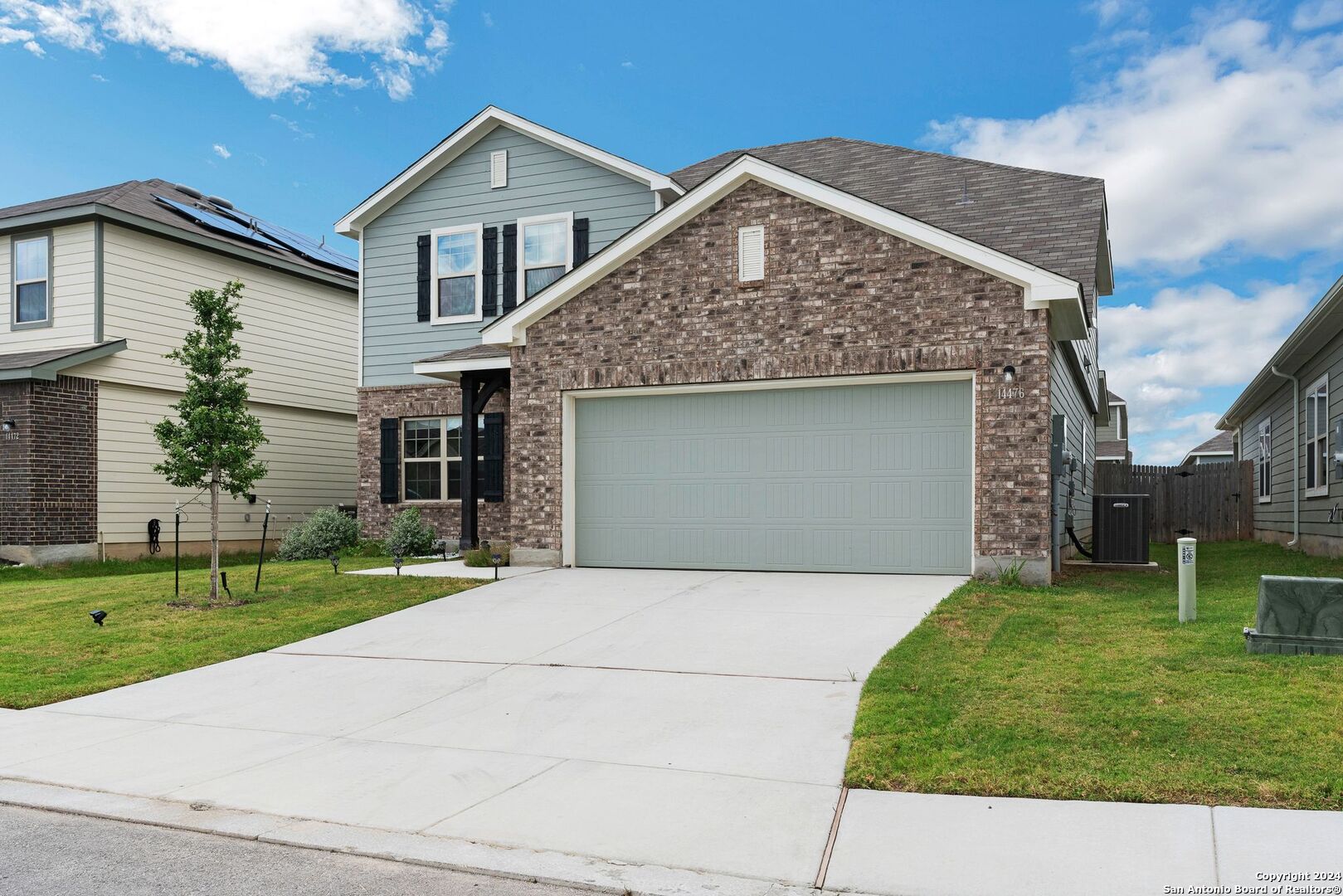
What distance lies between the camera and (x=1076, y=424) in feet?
58.3

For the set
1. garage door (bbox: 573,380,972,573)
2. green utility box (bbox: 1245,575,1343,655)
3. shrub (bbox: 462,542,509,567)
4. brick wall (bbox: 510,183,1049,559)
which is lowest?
shrub (bbox: 462,542,509,567)

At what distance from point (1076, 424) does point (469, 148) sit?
472 inches

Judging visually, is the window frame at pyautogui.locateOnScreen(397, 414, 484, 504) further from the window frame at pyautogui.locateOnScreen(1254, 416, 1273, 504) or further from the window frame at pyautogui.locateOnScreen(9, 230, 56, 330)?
the window frame at pyautogui.locateOnScreen(1254, 416, 1273, 504)

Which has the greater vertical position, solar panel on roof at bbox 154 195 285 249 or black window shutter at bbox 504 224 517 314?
solar panel on roof at bbox 154 195 285 249

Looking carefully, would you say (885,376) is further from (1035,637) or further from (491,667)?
(491,667)

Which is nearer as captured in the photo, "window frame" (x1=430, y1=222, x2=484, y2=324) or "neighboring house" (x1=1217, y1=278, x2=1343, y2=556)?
"neighboring house" (x1=1217, y1=278, x2=1343, y2=556)

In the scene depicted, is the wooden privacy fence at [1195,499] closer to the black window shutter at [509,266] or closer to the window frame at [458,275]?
the black window shutter at [509,266]

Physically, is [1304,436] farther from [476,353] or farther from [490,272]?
[490,272]

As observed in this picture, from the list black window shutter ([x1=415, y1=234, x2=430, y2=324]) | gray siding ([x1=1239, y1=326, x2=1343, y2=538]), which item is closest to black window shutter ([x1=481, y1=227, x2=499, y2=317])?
black window shutter ([x1=415, y1=234, x2=430, y2=324])

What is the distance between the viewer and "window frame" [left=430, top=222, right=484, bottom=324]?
18234mm

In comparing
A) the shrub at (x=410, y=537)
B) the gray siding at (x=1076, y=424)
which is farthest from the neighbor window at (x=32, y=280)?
the gray siding at (x=1076, y=424)

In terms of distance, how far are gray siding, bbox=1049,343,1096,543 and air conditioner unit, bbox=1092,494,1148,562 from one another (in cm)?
64

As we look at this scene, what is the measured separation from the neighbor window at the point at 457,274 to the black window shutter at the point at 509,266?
561 millimetres

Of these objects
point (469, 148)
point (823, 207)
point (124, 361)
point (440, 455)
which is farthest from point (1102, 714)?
point (124, 361)
